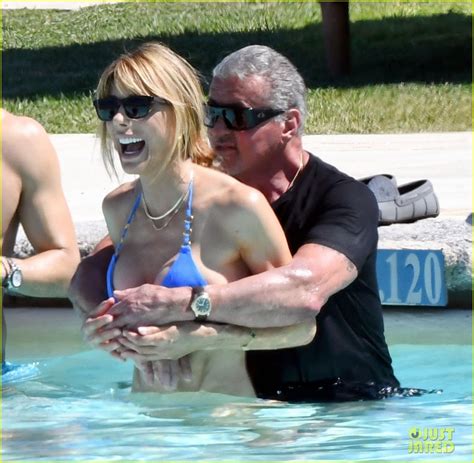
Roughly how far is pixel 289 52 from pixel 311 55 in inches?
11.7

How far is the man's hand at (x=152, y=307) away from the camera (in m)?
3.36

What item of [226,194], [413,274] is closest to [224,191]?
[226,194]

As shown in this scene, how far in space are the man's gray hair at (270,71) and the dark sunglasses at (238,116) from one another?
0.14 feet

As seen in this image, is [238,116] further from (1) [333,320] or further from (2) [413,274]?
(2) [413,274]

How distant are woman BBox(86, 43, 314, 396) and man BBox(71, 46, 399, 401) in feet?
0.43

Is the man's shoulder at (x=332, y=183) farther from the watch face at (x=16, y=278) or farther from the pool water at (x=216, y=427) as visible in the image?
the watch face at (x=16, y=278)

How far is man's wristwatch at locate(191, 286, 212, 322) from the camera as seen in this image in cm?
336

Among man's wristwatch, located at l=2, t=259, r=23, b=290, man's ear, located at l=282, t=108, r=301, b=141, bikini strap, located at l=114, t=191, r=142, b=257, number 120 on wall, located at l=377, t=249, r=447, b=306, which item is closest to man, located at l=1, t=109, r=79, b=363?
man's wristwatch, located at l=2, t=259, r=23, b=290

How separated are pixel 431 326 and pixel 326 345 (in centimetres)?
160

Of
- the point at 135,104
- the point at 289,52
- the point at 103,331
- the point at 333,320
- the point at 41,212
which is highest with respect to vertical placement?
the point at 135,104

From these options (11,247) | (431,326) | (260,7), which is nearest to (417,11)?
(260,7)

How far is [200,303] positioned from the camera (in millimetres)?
3359

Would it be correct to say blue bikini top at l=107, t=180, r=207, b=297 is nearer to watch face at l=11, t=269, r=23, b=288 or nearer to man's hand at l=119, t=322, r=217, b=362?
man's hand at l=119, t=322, r=217, b=362

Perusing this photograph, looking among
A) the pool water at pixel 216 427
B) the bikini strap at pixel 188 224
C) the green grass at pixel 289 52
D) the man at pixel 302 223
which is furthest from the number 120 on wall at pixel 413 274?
the green grass at pixel 289 52
